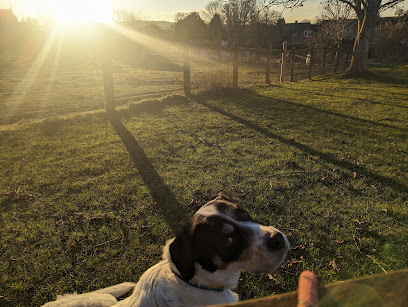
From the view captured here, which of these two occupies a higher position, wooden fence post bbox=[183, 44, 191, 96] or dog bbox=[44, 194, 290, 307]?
wooden fence post bbox=[183, 44, 191, 96]

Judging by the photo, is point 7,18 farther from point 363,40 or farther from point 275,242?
point 275,242

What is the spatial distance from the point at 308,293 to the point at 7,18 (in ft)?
266

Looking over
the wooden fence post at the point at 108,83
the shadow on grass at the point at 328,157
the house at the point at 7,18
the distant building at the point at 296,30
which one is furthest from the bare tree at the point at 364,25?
the house at the point at 7,18

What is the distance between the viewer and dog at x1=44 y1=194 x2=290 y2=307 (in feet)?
7.86

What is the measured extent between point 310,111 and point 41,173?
390 inches

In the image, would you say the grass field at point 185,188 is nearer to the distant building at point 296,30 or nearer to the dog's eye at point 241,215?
the dog's eye at point 241,215

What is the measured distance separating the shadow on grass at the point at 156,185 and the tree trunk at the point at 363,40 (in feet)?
63.5

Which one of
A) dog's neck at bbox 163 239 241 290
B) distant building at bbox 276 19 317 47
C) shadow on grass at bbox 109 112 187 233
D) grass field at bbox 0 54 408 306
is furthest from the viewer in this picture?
distant building at bbox 276 19 317 47

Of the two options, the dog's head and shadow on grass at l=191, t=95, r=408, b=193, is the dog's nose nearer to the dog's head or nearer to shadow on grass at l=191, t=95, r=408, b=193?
the dog's head

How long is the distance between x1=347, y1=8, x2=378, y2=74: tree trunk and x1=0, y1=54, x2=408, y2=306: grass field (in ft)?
36.4

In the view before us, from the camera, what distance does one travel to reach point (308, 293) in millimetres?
824

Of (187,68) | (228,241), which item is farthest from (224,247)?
(187,68)

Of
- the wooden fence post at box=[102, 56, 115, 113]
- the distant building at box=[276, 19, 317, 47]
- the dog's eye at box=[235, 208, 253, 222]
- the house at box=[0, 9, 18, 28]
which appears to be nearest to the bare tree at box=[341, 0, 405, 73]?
the wooden fence post at box=[102, 56, 115, 113]

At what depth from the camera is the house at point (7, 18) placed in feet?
192
